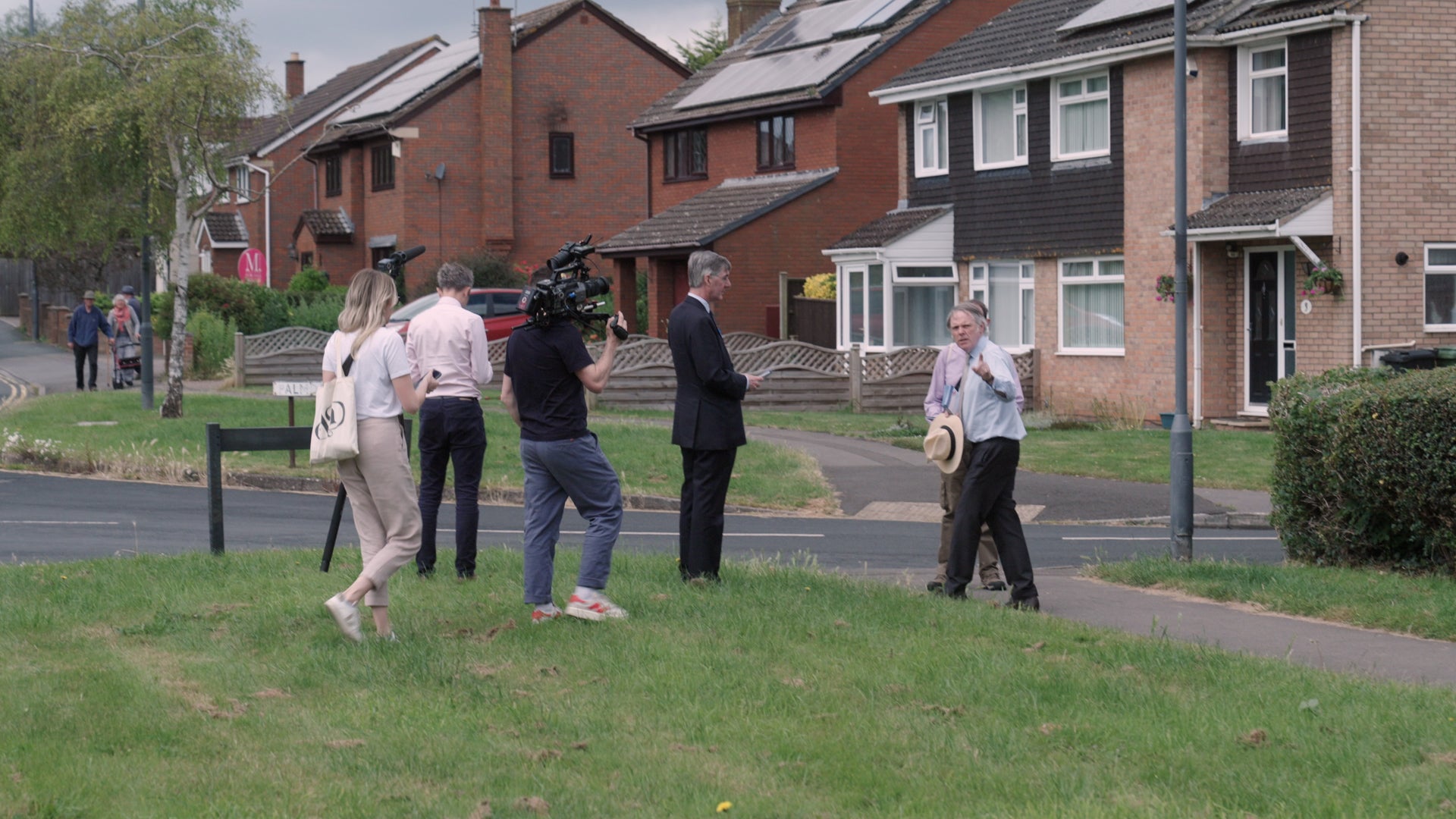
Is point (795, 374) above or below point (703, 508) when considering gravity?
above

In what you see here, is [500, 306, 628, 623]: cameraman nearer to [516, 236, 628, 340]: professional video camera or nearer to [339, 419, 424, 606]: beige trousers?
[516, 236, 628, 340]: professional video camera

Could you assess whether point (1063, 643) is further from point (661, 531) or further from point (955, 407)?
point (661, 531)

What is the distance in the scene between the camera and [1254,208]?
2434cm

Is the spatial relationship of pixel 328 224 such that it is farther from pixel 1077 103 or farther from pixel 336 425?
pixel 336 425

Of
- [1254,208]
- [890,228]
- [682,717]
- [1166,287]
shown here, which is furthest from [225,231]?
[682,717]

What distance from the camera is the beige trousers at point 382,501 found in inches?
322

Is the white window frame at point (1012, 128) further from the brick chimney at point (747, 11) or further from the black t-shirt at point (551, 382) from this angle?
the black t-shirt at point (551, 382)

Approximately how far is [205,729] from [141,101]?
59.4 ft

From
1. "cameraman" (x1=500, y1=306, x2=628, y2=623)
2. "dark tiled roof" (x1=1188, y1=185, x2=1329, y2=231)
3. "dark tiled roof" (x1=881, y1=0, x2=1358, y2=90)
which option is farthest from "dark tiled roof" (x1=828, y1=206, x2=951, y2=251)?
"cameraman" (x1=500, y1=306, x2=628, y2=623)

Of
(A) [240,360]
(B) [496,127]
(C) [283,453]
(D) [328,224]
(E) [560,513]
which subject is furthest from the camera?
(D) [328,224]

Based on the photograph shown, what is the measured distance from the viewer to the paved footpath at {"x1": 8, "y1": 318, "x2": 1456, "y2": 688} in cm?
864

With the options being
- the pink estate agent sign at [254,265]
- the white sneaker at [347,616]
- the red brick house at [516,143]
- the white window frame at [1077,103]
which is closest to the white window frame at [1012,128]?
the white window frame at [1077,103]

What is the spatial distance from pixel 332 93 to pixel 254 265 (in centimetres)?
833

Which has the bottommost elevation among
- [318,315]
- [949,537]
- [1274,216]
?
[949,537]
